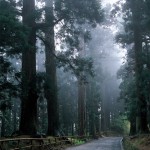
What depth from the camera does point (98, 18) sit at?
19.6 m

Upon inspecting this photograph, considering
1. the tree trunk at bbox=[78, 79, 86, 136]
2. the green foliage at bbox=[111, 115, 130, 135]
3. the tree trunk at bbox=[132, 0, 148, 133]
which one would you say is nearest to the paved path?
the tree trunk at bbox=[132, 0, 148, 133]

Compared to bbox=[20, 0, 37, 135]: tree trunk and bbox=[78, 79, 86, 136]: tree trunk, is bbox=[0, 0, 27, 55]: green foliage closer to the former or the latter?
bbox=[20, 0, 37, 135]: tree trunk

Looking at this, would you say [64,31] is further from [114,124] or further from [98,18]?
[114,124]

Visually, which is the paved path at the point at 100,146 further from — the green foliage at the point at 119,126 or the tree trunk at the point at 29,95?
the green foliage at the point at 119,126

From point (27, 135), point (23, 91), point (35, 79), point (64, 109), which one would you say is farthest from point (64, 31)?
point (64, 109)

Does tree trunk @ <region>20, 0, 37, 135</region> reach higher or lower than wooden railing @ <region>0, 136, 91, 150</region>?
higher

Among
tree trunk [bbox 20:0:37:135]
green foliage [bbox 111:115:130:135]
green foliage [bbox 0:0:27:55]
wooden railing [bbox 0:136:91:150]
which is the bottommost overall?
green foliage [bbox 111:115:130:135]

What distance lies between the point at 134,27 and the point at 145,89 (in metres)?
5.79

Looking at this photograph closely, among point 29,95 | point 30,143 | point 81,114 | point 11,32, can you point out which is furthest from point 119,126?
point 11,32

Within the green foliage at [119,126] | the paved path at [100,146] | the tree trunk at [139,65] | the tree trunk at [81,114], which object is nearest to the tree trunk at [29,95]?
the paved path at [100,146]

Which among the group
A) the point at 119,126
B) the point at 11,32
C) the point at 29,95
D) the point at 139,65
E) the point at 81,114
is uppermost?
the point at 11,32

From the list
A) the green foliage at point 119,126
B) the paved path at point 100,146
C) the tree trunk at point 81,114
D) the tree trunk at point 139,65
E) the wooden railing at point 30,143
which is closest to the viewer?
the wooden railing at point 30,143

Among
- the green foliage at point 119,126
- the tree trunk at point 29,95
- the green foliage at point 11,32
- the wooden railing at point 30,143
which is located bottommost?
the green foliage at point 119,126

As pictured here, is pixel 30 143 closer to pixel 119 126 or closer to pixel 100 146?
pixel 100 146
